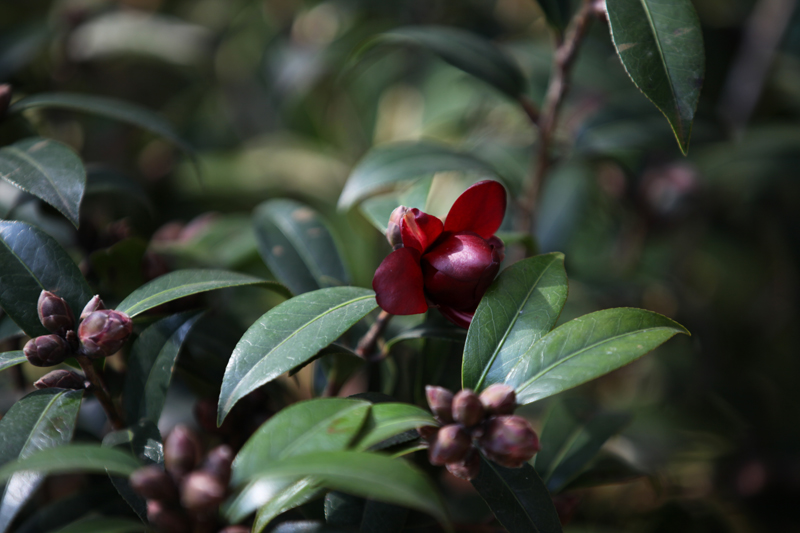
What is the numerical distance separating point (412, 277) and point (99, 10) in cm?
159

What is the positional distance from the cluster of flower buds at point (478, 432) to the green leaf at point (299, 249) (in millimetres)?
296

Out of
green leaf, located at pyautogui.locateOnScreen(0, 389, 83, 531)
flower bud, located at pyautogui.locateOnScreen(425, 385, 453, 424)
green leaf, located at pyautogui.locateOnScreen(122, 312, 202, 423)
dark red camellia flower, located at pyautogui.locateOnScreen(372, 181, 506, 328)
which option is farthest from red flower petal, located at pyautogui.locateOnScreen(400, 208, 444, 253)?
green leaf, located at pyautogui.locateOnScreen(0, 389, 83, 531)

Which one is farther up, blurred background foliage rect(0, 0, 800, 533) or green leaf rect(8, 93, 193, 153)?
green leaf rect(8, 93, 193, 153)

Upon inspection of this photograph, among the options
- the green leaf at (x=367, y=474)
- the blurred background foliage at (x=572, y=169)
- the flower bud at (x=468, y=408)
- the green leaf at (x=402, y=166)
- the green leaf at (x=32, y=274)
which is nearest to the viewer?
the green leaf at (x=367, y=474)

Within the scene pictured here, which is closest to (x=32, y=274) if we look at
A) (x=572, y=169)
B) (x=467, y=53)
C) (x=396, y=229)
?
(x=396, y=229)

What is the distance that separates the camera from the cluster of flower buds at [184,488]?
1.40 ft

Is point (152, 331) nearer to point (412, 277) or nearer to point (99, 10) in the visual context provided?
point (412, 277)

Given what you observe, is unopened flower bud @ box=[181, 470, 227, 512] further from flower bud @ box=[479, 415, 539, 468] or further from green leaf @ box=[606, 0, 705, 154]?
green leaf @ box=[606, 0, 705, 154]

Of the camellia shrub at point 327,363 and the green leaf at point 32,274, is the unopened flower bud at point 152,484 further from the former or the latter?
the green leaf at point 32,274

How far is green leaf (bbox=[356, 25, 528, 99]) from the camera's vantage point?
34.9 inches

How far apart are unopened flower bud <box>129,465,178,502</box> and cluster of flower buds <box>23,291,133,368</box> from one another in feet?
0.44

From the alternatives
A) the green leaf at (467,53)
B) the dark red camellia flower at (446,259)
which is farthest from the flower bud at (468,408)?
the green leaf at (467,53)

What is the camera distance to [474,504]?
88 cm

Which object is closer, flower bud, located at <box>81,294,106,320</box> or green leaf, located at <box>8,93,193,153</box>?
flower bud, located at <box>81,294,106,320</box>
